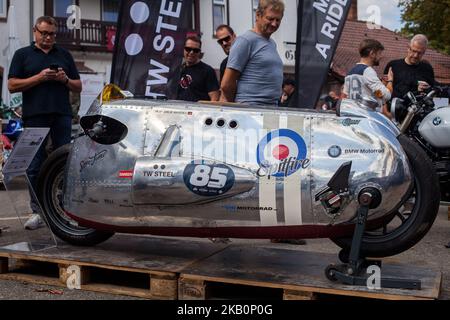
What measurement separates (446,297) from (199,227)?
1447mm

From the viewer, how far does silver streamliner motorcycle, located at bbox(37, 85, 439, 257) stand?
315cm

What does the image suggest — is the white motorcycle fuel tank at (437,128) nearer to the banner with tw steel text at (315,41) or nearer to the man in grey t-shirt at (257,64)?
the banner with tw steel text at (315,41)

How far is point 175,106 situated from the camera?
139 inches

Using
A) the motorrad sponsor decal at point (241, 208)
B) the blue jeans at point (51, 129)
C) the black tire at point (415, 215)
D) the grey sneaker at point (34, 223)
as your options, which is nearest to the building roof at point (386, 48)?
the blue jeans at point (51, 129)

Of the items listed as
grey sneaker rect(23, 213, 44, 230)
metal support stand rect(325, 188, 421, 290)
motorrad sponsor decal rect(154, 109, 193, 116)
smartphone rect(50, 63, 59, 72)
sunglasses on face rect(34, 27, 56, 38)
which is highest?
sunglasses on face rect(34, 27, 56, 38)

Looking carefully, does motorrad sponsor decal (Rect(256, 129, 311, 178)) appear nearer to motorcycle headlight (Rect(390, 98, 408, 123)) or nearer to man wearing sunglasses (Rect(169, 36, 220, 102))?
man wearing sunglasses (Rect(169, 36, 220, 102))

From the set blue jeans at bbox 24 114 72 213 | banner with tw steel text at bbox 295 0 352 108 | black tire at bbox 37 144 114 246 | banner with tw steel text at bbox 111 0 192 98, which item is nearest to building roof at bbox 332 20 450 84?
banner with tw steel text at bbox 295 0 352 108

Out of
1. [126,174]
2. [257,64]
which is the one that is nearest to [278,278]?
[126,174]

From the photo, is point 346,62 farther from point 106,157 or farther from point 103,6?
point 106,157

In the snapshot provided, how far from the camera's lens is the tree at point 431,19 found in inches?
1117

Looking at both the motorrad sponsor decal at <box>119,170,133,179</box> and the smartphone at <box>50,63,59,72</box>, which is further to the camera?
the smartphone at <box>50,63,59,72</box>

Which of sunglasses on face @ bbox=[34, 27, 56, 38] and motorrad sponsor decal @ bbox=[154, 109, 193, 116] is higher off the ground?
sunglasses on face @ bbox=[34, 27, 56, 38]

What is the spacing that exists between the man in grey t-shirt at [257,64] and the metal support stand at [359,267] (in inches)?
52.6
